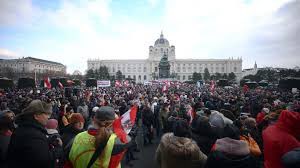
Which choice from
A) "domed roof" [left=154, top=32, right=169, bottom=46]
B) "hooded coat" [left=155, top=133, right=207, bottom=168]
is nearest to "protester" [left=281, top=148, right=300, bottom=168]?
"hooded coat" [left=155, top=133, right=207, bottom=168]

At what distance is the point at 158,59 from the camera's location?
12862 centimetres

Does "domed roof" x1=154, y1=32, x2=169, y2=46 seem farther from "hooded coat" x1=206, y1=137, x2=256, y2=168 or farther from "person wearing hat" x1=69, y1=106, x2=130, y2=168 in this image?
"person wearing hat" x1=69, y1=106, x2=130, y2=168

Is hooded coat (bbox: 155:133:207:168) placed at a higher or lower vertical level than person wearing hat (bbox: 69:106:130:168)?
lower

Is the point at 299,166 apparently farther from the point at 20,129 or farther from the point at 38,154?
the point at 20,129

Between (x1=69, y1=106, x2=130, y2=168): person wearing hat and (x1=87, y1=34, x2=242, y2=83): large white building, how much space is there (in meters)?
125

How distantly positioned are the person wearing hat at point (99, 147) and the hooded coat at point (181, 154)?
606mm

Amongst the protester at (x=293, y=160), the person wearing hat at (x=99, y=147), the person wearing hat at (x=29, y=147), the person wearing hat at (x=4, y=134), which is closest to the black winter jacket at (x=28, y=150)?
the person wearing hat at (x=29, y=147)

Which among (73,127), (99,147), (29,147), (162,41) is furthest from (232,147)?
(162,41)

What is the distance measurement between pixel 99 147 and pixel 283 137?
73.2 inches

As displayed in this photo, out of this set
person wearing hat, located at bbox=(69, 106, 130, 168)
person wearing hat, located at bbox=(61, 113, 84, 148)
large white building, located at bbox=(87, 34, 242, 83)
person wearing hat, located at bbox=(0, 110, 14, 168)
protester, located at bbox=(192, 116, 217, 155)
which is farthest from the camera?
large white building, located at bbox=(87, 34, 242, 83)

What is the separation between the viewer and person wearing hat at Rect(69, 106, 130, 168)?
245cm

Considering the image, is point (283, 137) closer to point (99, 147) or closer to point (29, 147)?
point (99, 147)

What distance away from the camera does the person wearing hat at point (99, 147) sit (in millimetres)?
2445

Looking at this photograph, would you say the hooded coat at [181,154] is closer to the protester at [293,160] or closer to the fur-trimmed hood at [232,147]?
the fur-trimmed hood at [232,147]
